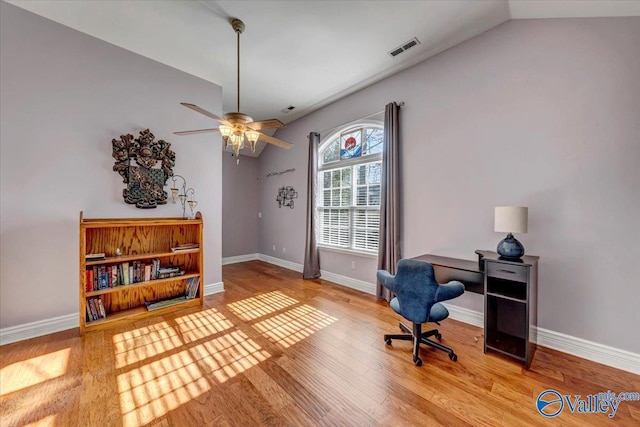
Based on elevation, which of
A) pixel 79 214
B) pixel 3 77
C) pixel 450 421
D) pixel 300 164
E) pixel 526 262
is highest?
pixel 3 77

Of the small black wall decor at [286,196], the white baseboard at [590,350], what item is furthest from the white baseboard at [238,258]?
the white baseboard at [590,350]

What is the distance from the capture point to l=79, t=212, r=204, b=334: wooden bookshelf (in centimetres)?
262

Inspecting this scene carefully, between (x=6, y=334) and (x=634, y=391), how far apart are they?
5430 mm

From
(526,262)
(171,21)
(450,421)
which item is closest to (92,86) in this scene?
(171,21)

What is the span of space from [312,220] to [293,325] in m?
2.22

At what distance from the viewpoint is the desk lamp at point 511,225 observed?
210 cm

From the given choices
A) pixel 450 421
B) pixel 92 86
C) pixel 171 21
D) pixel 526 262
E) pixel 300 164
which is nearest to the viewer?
pixel 450 421

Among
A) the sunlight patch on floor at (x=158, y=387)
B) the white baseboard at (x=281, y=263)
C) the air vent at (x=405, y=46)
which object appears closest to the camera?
the sunlight patch on floor at (x=158, y=387)

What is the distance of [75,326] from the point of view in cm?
268

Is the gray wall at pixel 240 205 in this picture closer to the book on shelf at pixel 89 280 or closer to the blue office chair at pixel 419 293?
the book on shelf at pixel 89 280

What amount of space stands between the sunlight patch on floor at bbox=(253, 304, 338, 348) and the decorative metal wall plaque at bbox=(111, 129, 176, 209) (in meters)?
2.20

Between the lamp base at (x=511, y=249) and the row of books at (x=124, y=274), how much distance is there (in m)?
3.80

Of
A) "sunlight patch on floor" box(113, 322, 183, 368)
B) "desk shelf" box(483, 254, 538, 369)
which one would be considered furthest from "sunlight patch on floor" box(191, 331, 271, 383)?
"desk shelf" box(483, 254, 538, 369)

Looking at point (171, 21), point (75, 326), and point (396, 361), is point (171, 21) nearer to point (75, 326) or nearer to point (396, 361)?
point (75, 326)
